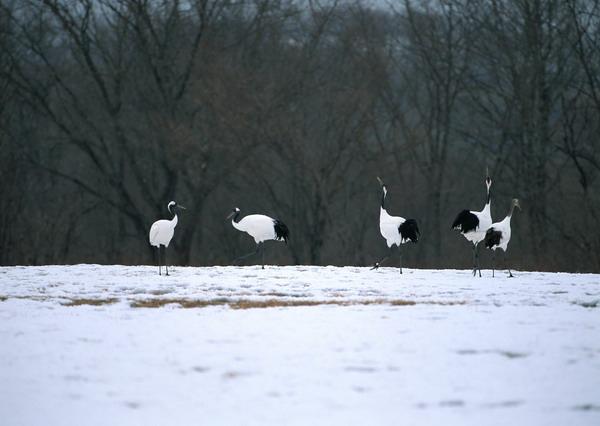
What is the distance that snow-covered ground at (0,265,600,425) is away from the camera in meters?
7.16

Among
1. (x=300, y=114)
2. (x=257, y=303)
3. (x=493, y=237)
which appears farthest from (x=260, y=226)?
(x=300, y=114)

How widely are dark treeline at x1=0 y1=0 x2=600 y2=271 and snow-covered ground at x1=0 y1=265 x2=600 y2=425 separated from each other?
1652cm

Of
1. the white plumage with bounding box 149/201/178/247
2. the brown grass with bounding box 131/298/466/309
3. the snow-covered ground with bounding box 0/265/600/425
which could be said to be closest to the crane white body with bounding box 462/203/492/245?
the snow-covered ground with bounding box 0/265/600/425

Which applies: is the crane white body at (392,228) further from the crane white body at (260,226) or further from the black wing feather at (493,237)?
the crane white body at (260,226)

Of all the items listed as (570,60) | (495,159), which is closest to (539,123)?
(570,60)

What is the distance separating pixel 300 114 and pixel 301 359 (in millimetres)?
23831

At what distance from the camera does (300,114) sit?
1260 inches

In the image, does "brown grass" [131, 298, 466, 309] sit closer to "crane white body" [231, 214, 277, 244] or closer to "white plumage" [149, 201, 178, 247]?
"white plumage" [149, 201, 178, 247]

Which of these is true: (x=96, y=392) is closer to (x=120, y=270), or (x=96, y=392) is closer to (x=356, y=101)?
(x=120, y=270)

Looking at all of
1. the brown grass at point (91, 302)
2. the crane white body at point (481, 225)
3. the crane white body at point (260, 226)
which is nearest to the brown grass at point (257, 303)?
the brown grass at point (91, 302)

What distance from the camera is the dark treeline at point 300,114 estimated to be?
2977cm

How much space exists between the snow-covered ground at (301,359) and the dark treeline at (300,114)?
1652 centimetres

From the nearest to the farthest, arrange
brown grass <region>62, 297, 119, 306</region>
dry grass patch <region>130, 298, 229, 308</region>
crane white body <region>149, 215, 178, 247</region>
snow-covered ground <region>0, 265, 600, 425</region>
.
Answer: snow-covered ground <region>0, 265, 600, 425</region> → dry grass patch <region>130, 298, 229, 308</region> → brown grass <region>62, 297, 119, 306</region> → crane white body <region>149, 215, 178, 247</region>

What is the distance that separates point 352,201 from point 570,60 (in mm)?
9597
